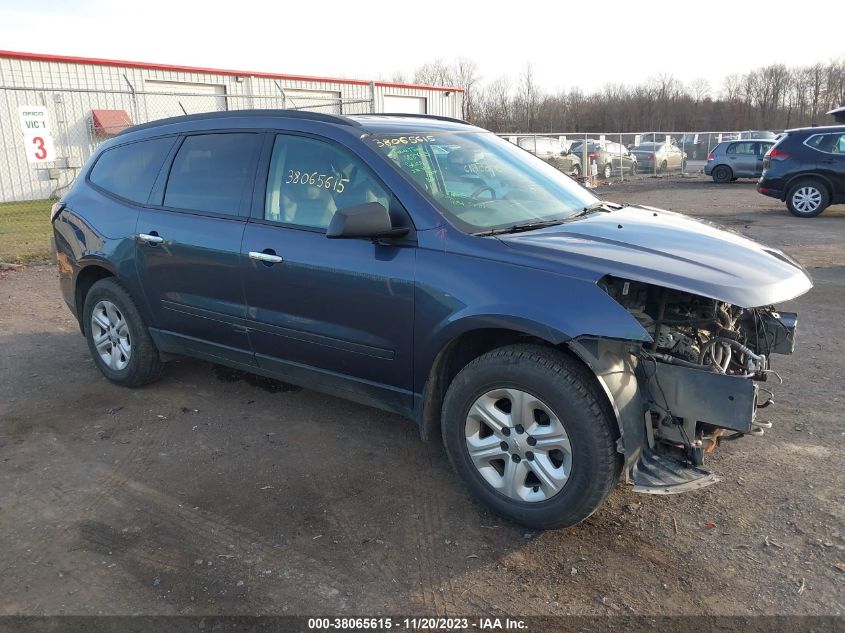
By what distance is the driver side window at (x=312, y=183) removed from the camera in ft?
12.3

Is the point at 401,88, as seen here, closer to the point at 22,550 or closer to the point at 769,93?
the point at 22,550

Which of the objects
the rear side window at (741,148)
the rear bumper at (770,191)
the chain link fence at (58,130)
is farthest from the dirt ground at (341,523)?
the rear side window at (741,148)

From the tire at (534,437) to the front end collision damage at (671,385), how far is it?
4.0 inches

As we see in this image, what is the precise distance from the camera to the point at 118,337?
5105 millimetres

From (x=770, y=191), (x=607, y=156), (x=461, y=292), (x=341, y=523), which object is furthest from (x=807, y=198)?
(x=341, y=523)

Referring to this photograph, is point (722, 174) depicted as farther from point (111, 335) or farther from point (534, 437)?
point (534, 437)

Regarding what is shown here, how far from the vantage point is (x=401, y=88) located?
2670 cm

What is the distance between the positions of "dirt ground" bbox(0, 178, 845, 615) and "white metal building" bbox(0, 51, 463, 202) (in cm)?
1294

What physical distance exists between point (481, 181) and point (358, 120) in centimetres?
82

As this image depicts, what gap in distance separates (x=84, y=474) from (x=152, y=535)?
90 cm

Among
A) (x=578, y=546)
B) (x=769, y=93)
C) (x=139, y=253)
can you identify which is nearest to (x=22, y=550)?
(x=139, y=253)

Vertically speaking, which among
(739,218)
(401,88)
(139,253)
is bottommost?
(739,218)

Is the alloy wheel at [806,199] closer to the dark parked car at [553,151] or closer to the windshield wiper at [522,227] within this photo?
the dark parked car at [553,151]

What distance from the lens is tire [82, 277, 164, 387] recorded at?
4949 millimetres
